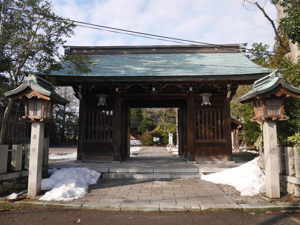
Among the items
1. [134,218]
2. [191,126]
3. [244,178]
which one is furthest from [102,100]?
[244,178]

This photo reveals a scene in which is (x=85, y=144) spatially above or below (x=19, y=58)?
below

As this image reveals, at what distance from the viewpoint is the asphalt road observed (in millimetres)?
4109

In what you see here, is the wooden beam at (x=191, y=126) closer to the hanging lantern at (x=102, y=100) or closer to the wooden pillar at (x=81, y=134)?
the hanging lantern at (x=102, y=100)

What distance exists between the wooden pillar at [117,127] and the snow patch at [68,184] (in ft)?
6.81

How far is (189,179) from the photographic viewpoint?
7.50 metres

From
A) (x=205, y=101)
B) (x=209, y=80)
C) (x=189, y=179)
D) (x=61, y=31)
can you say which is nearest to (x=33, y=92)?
(x=61, y=31)

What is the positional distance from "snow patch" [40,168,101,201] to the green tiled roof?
4.35 meters

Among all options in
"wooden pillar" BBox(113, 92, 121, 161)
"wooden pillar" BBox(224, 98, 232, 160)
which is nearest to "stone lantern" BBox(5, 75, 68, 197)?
"wooden pillar" BBox(113, 92, 121, 161)

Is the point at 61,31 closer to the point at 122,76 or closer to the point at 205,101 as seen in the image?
the point at 122,76

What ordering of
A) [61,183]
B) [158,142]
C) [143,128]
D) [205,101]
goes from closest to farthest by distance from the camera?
1. [61,183]
2. [205,101]
3. [158,142]
4. [143,128]

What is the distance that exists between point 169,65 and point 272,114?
21.0 feet

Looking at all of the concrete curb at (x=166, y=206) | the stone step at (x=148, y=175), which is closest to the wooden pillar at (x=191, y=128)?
the stone step at (x=148, y=175)

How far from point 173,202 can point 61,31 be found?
717 centimetres

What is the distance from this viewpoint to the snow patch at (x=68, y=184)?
17.4 ft
